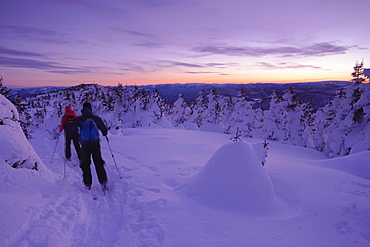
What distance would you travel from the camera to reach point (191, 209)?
13.0 ft

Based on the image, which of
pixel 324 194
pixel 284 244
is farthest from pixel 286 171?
pixel 284 244

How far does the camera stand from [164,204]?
13.5ft

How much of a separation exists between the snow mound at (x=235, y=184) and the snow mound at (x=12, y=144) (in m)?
4.18

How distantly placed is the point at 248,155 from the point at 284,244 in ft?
7.10

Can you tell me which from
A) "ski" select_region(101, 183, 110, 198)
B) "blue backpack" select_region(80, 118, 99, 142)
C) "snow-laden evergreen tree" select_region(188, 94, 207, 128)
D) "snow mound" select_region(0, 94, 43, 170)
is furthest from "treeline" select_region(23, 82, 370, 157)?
"ski" select_region(101, 183, 110, 198)

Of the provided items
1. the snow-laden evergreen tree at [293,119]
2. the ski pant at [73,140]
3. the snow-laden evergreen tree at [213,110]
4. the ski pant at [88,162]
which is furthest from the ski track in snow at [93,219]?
the snow-laden evergreen tree at [213,110]

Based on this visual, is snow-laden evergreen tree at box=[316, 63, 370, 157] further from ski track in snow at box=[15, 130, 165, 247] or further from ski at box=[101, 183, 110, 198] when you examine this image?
ski at box=[101, 183, 110, 198]

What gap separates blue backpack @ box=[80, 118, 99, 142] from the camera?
15.6 ft

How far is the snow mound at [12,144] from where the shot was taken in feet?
13.3

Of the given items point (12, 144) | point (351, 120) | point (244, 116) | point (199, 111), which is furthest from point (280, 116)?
point (12, 144)

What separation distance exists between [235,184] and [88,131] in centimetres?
412

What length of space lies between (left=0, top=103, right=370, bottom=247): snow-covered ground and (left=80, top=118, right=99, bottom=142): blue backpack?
1373mm

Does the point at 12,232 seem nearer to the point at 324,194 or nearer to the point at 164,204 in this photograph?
the point at 164,204

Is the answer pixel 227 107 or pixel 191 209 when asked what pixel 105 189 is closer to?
pixel 191 209
